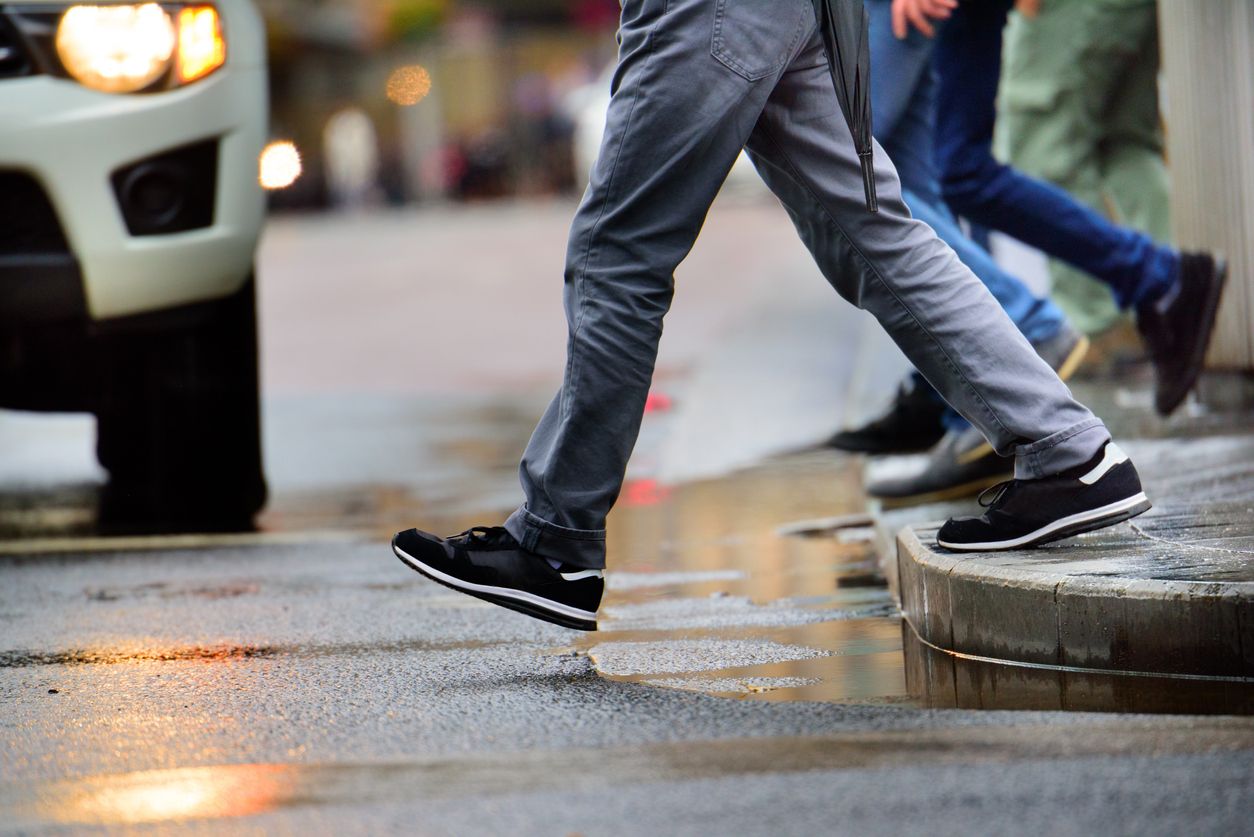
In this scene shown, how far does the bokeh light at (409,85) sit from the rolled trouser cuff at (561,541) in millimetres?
49579

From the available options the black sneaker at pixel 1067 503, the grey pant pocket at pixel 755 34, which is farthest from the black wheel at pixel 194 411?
the black sneaker at pixel 1067 503

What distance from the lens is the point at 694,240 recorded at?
10.4 feet

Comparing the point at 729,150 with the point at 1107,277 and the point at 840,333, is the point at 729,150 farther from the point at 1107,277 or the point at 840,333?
the point at 840,333

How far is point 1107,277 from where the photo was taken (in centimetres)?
480

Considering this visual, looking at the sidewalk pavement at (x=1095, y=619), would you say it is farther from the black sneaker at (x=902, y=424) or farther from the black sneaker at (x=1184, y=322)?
the black sneaker at (x=1184, y=322)

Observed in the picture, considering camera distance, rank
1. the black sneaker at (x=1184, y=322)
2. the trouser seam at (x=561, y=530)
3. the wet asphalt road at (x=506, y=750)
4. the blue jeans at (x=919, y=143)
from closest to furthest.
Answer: the wet asphalt road at (x=506, y=750)
the trouser seam at (x=561, y=530)
the blue jeans at (x=919, y=143)
the black sneaker at (x=1184, y=322)

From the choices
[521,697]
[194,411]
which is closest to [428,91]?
[194,411]

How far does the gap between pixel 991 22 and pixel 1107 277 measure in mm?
714

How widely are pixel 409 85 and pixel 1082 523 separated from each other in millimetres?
50604

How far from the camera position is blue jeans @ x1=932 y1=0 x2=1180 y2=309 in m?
4.54

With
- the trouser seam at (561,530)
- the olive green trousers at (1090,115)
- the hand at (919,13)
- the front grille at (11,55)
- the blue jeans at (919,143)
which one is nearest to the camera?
the trouser seam at (561,530)

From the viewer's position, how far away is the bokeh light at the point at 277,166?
4.86m

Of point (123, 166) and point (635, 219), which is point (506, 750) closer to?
point (635, 219)

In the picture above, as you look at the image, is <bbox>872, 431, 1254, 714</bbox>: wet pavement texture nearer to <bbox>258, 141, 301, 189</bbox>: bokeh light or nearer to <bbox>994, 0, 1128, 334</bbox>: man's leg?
<bbox>258, 141, 301, 189</bbox>: bokeh light
